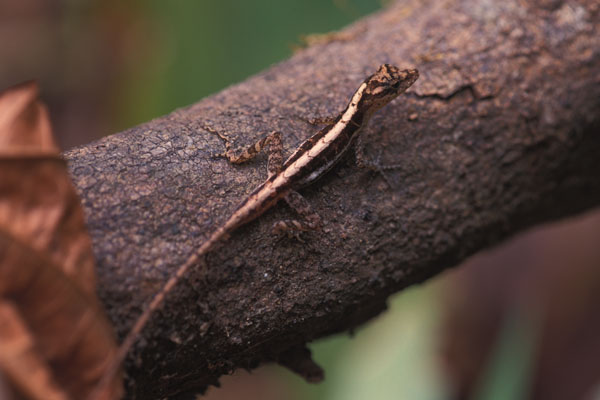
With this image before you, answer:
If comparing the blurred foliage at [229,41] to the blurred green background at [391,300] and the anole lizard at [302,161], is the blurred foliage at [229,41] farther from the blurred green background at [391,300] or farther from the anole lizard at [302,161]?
the anole lizard at [302,161]

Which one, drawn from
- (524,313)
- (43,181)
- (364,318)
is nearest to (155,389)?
(43,181)

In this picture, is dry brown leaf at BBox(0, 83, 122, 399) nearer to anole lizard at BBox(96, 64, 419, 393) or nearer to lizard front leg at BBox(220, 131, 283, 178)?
anole lizard at BBox(96, 64, 419, 393)

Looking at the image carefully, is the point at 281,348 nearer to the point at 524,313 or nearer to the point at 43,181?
the point at 43,181

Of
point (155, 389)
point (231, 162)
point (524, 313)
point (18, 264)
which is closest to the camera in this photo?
point (18, 264)

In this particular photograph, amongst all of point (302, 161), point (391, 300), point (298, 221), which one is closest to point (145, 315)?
point (298, 221)

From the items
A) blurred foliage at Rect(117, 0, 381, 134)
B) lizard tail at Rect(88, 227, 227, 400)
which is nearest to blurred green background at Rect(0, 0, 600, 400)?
blurred foliage at Rect(117, 0, 381, 134)

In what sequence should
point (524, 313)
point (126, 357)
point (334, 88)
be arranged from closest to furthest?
point (126, 357) → point (334, 88) → point (524, 313)

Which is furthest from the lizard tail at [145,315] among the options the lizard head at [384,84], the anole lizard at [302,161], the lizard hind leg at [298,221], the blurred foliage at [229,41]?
the blurred foliage at [229,41]
